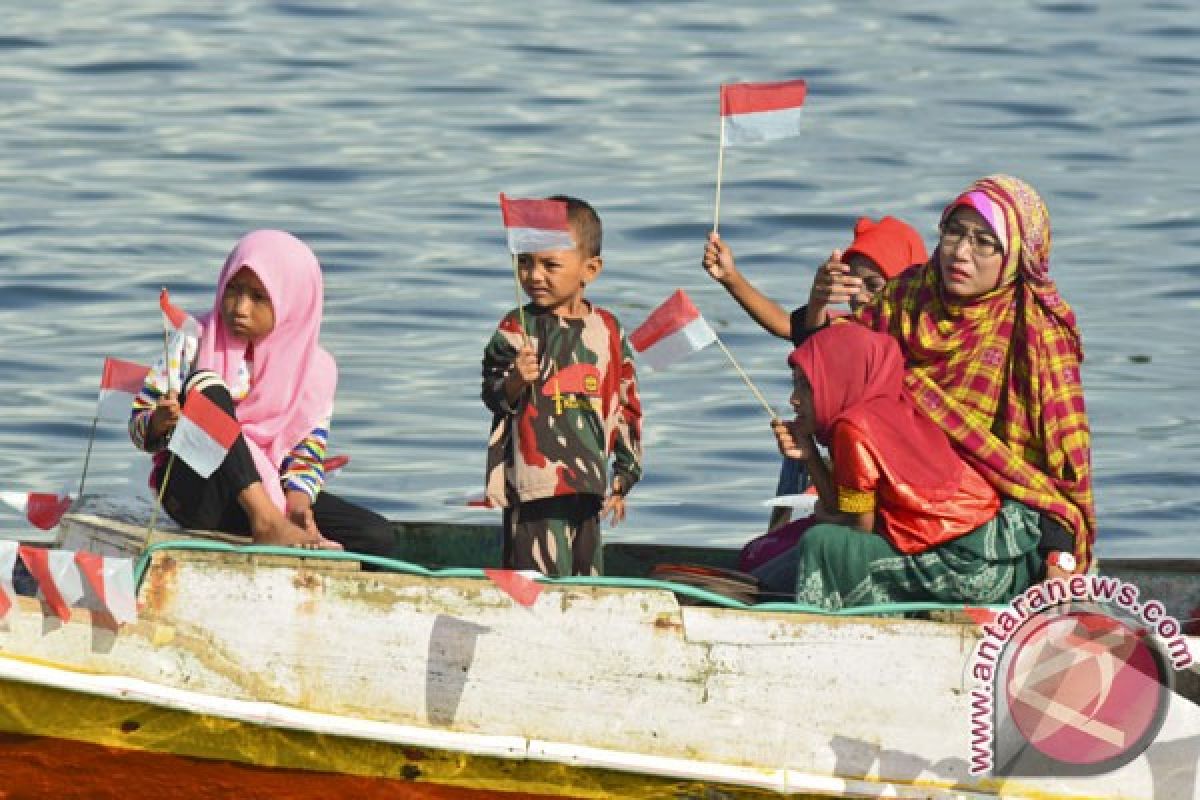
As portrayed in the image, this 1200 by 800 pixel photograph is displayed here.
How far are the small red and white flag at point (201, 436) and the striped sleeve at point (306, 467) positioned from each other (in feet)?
1.87

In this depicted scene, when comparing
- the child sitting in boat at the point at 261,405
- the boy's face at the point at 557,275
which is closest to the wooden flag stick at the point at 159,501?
the child sitting in boat at the point at 261,405

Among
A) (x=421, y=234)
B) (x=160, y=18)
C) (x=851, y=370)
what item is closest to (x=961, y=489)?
(x=851, y=370)

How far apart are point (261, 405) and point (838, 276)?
1.61m

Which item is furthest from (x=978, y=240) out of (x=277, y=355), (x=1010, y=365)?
(x=277, y=355)

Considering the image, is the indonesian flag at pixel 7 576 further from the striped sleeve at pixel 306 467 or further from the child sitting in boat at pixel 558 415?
the child sitting in boat at pixel 558 415

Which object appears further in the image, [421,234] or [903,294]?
[421,234]

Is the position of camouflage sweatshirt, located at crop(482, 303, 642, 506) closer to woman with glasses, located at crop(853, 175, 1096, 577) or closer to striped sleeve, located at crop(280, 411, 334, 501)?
striped sleeve, located at crop(280, 411, 334, 501)

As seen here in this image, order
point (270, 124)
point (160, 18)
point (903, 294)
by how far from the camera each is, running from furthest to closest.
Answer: point (160, 18), point (270, 124), point (903, 294)

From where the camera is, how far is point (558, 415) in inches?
292

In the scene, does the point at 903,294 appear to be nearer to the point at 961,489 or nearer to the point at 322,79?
the point at 961,489

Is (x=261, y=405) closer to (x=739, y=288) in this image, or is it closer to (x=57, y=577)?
(x=57, y=577)

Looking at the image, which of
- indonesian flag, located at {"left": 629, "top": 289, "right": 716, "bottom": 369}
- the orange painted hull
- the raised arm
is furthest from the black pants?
the raised arm

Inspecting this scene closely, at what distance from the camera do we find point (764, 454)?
12078 mm

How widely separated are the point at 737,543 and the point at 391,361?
3196 millimetres
